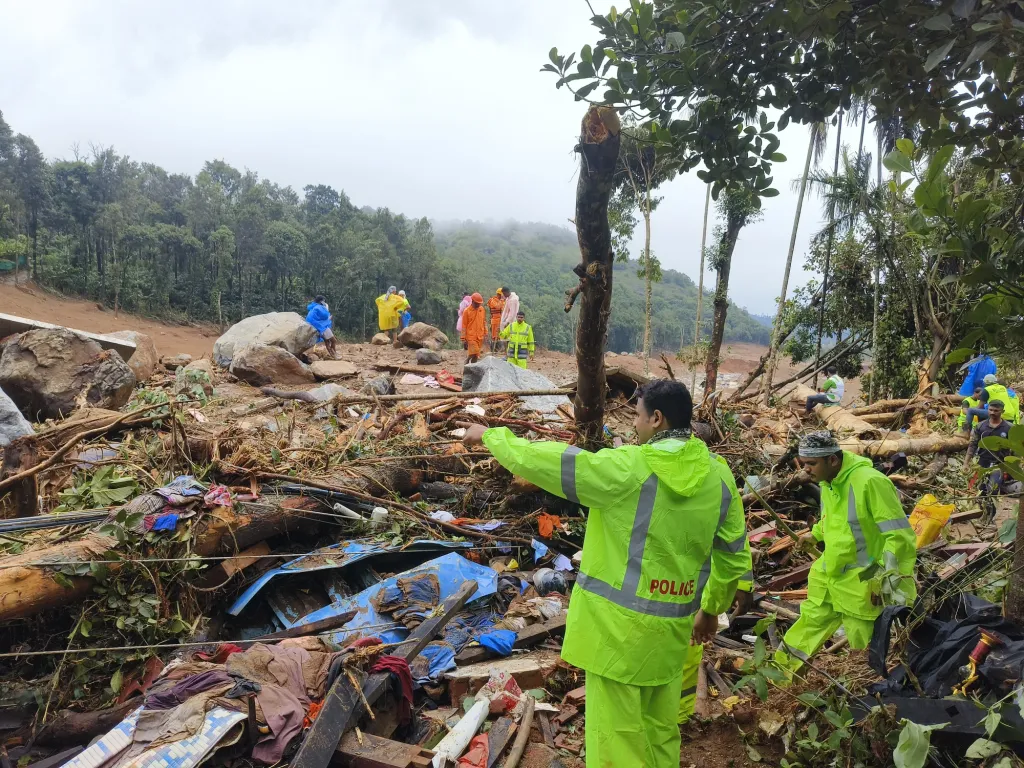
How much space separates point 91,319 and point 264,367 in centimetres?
1392

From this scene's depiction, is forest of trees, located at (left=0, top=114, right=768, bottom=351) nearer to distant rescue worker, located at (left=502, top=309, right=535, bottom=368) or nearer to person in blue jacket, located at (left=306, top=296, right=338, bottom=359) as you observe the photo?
distant rescue worker, located at (left=502, top=309, right=535, bottom=368)

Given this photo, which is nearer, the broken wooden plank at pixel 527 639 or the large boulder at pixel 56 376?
the broken wooden plank at pixel 527 639

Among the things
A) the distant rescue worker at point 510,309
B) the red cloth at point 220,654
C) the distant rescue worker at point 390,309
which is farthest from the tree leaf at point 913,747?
the distant rescue worker at point 390,309

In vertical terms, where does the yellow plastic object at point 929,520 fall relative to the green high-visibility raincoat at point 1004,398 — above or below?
below

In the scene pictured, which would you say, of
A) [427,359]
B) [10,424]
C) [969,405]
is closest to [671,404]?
[10,424]

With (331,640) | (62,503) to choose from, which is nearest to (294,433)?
(62,503)

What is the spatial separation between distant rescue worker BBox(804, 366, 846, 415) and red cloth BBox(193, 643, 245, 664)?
726 centimetres

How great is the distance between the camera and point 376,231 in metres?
33.0

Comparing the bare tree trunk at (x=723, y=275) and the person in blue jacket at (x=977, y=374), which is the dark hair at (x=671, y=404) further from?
the bare tree trunk at (x=723, y=275)

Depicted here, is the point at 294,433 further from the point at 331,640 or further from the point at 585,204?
the point at 585,204

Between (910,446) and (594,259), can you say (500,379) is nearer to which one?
(910,446)

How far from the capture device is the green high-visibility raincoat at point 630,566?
2.04 meters

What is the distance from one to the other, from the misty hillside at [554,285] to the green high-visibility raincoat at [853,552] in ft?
25.5

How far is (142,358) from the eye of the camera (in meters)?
9.88
